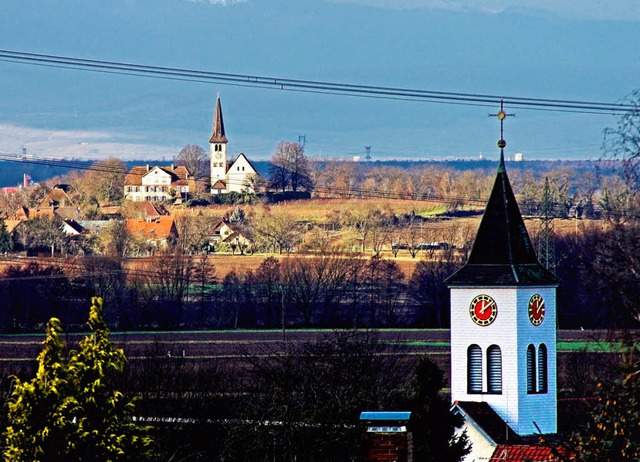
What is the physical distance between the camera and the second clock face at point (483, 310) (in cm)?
5153

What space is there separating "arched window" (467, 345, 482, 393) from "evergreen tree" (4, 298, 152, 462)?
19.1 m

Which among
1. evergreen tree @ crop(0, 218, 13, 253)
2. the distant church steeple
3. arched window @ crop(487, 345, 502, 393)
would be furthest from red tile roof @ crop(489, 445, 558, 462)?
evergreen tree @ crop(0, 218, 13, 253)

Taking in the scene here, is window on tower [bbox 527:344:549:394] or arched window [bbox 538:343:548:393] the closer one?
window on tower [bbox 527:344:549:394]

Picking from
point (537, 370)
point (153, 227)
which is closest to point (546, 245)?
point (537, 370)

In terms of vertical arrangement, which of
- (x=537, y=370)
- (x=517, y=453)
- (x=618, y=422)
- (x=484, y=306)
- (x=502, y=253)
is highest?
(x=502, y=253)

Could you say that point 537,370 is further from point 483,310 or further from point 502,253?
point 502,253

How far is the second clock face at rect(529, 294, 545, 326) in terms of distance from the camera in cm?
5203

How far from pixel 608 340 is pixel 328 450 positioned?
49.5 feet

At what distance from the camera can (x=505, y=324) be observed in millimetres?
51562

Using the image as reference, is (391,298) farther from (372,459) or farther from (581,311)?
(372,459)

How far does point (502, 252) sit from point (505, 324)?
2036mm

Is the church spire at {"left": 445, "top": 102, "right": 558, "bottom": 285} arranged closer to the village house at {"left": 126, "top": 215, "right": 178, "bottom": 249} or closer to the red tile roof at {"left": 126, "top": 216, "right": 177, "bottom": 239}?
the village house at {"left": 126, "top": 215, "right": 178, "bottom": 249}

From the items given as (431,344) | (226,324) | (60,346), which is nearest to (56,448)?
(60,346)

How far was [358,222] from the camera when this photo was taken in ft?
588
